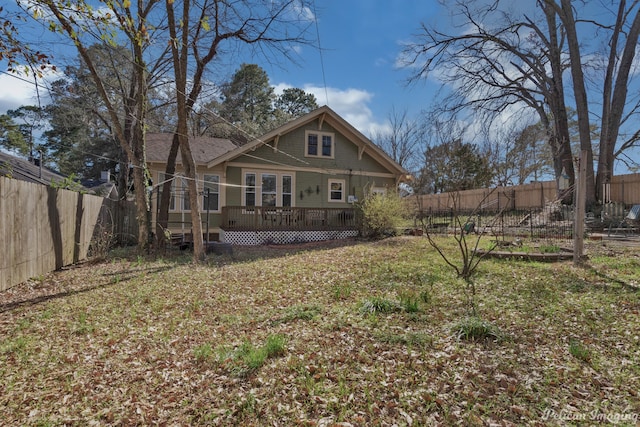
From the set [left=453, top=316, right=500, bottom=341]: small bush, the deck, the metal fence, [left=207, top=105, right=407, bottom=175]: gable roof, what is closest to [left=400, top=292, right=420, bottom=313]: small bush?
[left=453, top=316, right=500, bottom=341]: small bush

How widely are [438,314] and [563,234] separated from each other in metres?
10.3

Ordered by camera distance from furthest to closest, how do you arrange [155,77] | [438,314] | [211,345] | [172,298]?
[155,77] → [172,298] → [438,314] → [211,345]

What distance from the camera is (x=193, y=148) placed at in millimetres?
17000

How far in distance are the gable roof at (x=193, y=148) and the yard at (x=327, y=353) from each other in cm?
981

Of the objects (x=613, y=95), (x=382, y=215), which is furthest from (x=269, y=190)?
(x=613, y=95)

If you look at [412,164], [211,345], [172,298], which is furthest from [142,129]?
[412,164]

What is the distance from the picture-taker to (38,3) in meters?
4.65

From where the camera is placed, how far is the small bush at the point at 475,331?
12.6 feet

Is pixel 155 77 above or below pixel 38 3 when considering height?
above

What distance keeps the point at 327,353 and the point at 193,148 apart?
15.7m

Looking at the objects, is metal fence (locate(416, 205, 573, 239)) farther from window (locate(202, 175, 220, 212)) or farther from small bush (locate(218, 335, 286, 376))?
window (locate(202, 175, 220, 212))

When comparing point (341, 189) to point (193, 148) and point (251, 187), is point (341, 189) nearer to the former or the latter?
point (251, 187)

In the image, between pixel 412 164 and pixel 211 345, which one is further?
pixel 412 164

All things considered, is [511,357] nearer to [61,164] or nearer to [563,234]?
[563,234]
